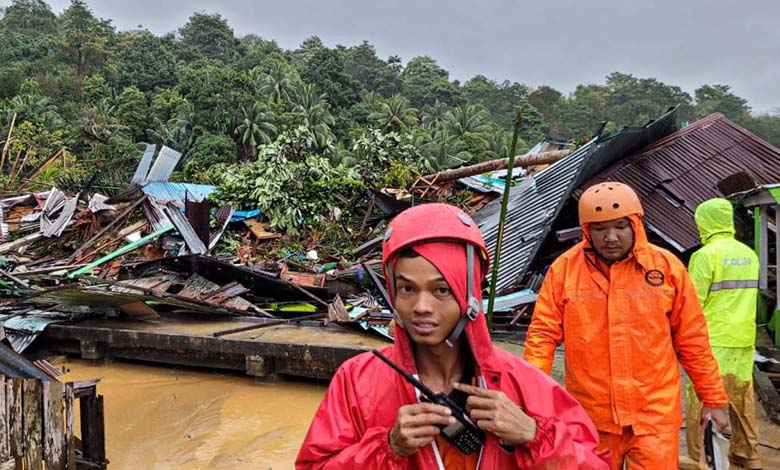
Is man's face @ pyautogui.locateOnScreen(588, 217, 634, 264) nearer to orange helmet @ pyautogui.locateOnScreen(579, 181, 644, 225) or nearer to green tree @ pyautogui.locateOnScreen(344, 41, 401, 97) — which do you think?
orange helmet @ pyautogui.locateOnScreen(579, 181, 644, 225)

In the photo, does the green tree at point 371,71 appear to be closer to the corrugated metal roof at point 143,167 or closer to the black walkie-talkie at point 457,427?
the corrugated metal roof at point 143,167

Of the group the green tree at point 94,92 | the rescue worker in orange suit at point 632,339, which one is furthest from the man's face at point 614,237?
the green tree at point 94,92

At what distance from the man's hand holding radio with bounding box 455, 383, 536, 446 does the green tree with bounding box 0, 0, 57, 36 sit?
80568 millimetres

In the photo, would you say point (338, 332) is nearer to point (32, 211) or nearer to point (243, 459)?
point (243, 459)

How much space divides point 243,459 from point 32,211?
12839 millimetres

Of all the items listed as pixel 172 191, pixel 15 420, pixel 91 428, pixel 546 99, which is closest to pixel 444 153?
pixel 172 191

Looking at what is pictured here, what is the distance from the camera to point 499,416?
1267 mm

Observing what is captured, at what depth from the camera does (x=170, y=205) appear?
1398 centimetres

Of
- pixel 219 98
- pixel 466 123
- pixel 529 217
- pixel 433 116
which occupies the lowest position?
pixel 529 217

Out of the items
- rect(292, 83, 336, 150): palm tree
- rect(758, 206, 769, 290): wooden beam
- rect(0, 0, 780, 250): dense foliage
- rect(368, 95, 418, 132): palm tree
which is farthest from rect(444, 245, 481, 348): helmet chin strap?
rect(368, 95, 418, 132): palm tree

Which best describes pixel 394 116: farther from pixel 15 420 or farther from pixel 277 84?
pixel 15 420

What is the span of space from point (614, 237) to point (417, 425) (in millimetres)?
1515

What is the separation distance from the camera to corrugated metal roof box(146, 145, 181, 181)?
1902cm

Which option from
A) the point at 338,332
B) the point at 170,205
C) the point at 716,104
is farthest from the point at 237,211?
the point at 716,104
